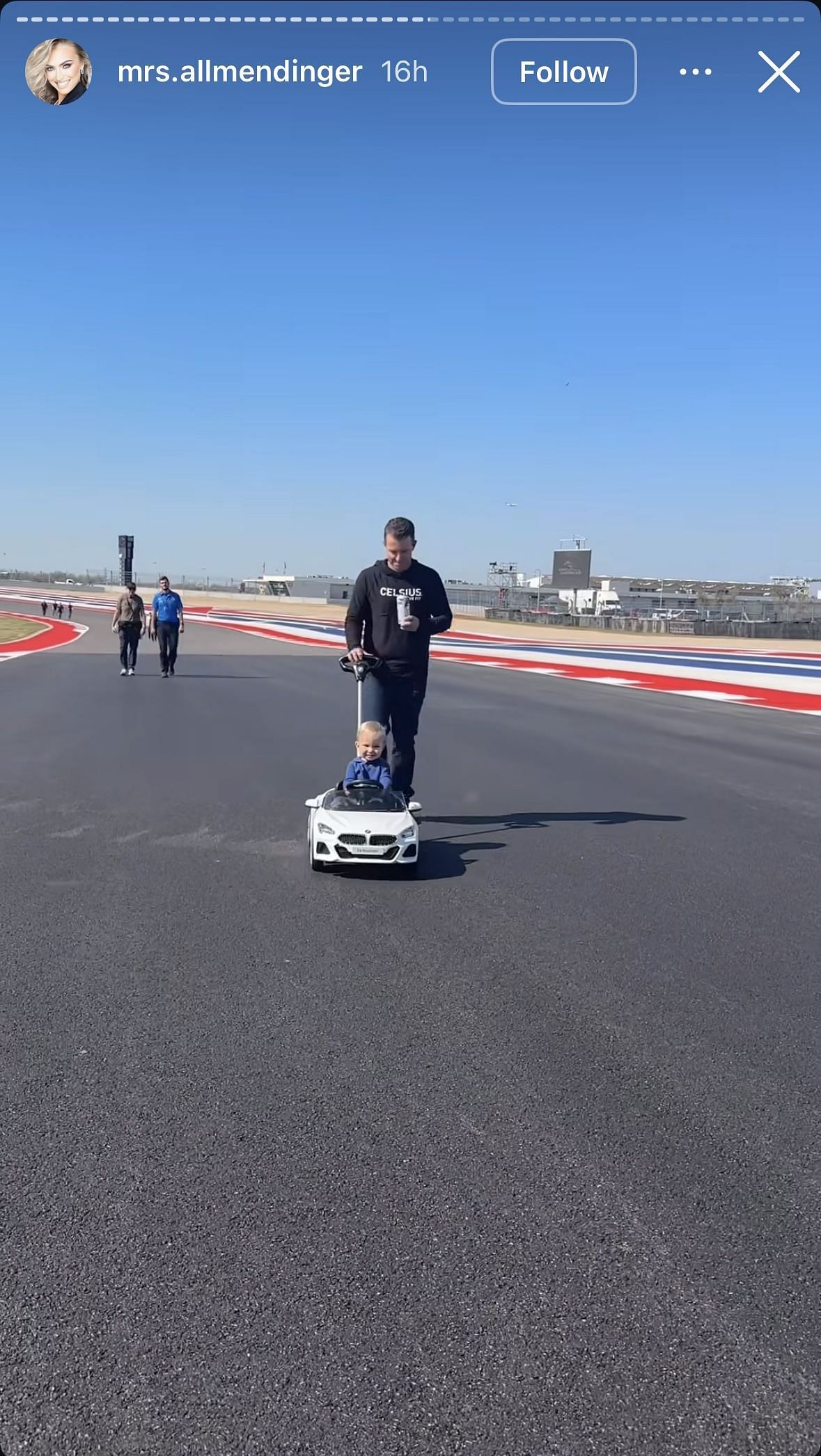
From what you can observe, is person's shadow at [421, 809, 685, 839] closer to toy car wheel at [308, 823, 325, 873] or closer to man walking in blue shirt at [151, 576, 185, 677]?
toy car wheel at [308, 823, 325, 873]

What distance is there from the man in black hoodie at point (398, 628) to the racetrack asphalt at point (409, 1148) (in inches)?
31.5

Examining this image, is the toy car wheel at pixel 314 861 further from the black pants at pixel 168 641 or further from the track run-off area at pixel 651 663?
the black pants at pixel 168 641

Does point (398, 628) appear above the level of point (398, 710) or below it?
above

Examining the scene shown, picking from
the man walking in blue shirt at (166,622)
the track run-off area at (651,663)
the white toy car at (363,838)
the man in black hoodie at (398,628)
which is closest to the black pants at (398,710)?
the man in black hoodie at (398,628)

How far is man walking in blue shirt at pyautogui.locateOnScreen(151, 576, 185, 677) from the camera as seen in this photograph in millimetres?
19250

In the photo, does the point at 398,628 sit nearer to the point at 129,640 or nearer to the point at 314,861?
the point at 314,861

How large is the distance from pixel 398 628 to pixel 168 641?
45.9 ft

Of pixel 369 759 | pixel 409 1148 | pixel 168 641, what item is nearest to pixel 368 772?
pixel 369 759

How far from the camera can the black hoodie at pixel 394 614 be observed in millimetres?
6629

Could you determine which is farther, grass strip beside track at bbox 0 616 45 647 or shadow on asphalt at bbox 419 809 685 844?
grass strip beside track at bbox 0 616 45 647

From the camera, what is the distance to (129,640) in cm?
2027

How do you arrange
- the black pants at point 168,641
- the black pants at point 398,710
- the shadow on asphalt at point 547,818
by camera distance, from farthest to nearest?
the black pants at point 168,641
the shadow on asphalt at point 547,818
the black pants at point 398,710

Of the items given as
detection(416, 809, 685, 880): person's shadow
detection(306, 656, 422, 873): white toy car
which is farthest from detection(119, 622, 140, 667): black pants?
detection(306, 656, 422, 873): white toy car

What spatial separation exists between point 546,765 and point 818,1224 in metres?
7.70
